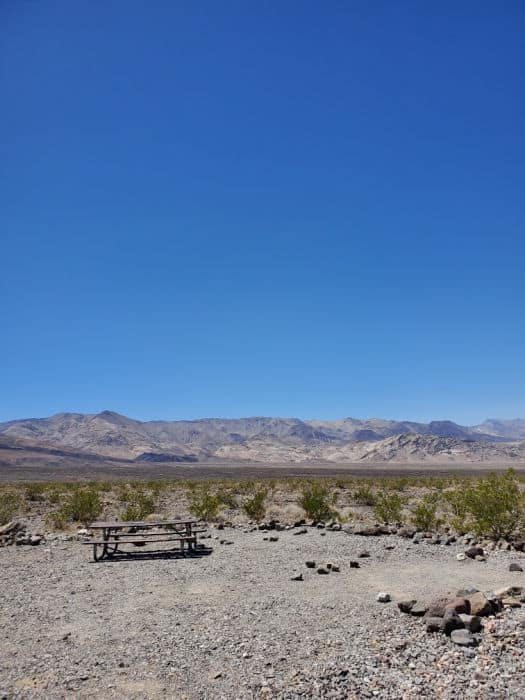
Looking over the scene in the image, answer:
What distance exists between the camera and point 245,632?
8.33 metres

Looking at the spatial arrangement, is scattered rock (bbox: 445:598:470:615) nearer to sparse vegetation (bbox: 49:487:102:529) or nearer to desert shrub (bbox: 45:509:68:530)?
desert shrub (bbox: 45:509:68:530)

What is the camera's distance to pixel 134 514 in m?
21.5

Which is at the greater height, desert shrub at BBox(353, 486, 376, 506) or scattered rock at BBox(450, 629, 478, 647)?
scattered rock at BBox(450, 629, 478, 647)

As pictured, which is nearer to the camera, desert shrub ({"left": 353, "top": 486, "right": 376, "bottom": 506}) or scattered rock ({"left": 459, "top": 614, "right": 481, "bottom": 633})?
scattered rock ({"left": 459, "top": 614, "right": 481, "bottom": 633})

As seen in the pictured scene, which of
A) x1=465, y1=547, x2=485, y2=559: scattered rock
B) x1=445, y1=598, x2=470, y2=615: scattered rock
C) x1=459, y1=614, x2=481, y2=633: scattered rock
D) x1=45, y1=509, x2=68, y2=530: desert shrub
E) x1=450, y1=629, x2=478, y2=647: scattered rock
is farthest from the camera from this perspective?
x1=45, y1=509, x2=68, y2=530: desert shrub

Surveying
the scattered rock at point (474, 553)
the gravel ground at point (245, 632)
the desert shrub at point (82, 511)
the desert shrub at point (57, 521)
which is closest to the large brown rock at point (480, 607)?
the gravel ground at point (245, 632)

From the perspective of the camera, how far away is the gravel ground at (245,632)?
6477 mm

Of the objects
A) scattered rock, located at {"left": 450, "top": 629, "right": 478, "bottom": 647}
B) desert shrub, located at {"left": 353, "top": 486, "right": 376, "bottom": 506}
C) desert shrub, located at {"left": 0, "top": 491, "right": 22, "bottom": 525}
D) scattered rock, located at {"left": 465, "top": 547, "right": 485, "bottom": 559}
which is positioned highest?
desert shrub, located at {"left": 0, "top": 491, "right": 22, "bottom": 525}

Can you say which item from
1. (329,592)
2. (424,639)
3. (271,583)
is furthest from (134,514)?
(424,639)

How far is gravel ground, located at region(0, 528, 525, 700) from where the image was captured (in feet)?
21.2

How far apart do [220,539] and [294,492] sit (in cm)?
2298

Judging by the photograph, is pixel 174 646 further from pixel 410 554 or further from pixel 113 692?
pixel 410 554

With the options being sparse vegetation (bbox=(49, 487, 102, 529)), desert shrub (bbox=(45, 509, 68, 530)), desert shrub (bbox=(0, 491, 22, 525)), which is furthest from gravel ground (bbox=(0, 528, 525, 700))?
desert shrub (bbox=(0, 491, 22, 525))

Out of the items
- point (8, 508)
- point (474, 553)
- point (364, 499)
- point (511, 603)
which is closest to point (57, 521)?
point (8, 508)
